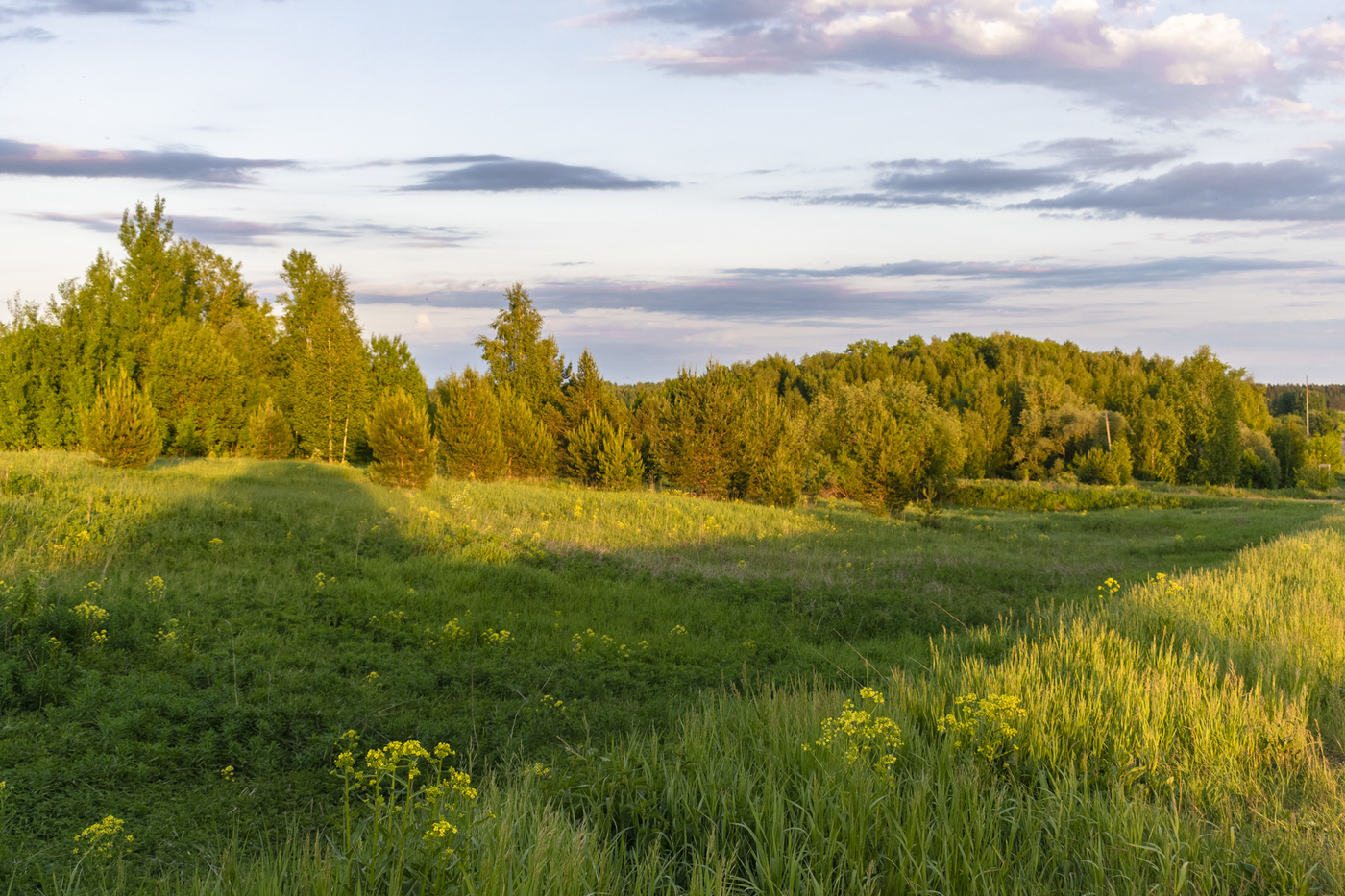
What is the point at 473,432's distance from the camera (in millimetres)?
32156

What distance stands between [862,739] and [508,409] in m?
32.4

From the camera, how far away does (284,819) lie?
5.16 m

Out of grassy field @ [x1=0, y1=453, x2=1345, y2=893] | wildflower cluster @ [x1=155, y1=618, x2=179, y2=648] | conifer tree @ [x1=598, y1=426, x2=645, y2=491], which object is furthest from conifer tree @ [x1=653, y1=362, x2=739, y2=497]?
wildflower cluster @ [x1=155, y1=618, x2=179, y2=648]

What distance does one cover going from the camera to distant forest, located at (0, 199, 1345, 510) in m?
32.2

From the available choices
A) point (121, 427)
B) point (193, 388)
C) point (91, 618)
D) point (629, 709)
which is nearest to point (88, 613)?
point (91, 618)

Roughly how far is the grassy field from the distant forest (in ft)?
43.2

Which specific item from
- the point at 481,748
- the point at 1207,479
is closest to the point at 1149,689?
the point at 481,748

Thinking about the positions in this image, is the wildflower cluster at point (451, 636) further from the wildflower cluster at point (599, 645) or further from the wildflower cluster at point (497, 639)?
the wildflower cluster at point (599, 645)

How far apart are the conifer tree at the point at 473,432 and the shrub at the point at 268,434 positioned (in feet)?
35.8

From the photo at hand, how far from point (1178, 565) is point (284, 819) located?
67.0 feet

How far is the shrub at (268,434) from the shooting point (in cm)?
3681

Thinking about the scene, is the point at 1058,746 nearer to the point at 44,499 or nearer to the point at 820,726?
the point at 820,726

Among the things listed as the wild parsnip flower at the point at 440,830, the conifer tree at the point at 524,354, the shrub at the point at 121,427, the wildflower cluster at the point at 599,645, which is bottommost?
the wildflower cluster at the point at 599,645

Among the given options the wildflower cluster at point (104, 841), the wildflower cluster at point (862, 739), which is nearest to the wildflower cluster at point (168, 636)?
the wildflower cluster at point (104, 841)
